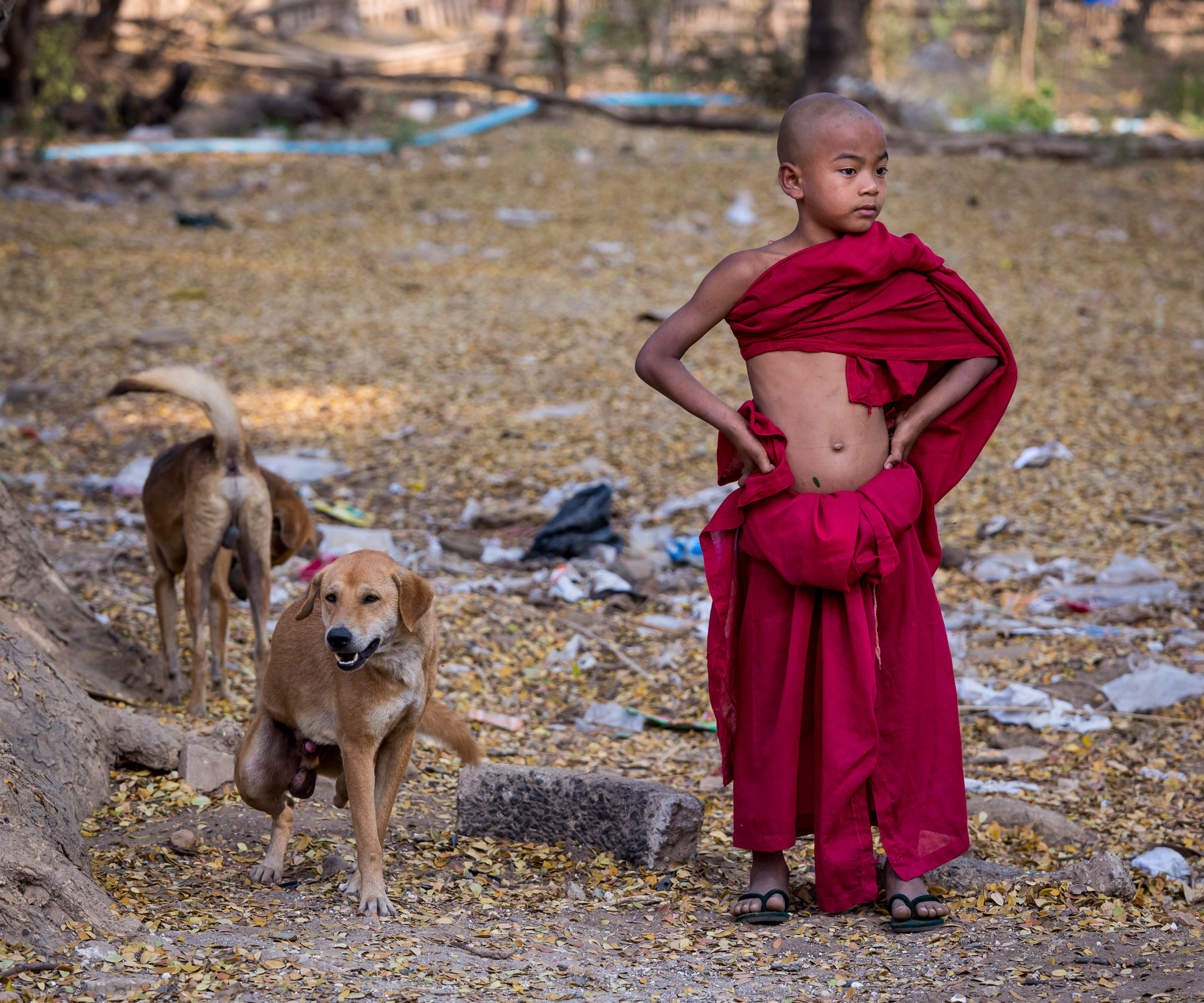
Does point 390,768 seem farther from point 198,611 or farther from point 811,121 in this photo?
point 811,121

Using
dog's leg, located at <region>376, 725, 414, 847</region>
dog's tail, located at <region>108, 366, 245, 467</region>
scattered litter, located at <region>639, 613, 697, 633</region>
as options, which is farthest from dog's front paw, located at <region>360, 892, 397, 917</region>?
scattered litter, located at <region>639, 613, 697, 633</region>

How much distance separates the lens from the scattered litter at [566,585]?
557 centimetres

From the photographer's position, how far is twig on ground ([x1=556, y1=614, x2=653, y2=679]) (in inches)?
197

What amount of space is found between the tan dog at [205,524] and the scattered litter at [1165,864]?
2.90 m

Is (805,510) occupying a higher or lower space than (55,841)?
higher

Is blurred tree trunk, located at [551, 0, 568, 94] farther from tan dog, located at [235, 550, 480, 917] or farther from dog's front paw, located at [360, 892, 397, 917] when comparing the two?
dog's front paw, located at [360, 892, 397, 917]

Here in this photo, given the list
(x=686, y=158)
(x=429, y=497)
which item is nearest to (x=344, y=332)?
(x=429, y=497)

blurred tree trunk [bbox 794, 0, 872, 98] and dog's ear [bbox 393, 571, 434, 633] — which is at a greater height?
blurred tree trunk [bbox 794, 0, 872, 98]

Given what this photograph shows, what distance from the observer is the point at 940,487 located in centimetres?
332

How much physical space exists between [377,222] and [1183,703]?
9047mm

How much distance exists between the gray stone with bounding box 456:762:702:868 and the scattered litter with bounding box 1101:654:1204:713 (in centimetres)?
195

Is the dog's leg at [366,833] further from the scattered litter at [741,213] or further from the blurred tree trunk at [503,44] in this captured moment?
the blurred tree trunk at [503,44]

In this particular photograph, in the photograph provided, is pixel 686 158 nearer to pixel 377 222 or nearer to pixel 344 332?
pixel 377 222

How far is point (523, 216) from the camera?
12008 millimetres
